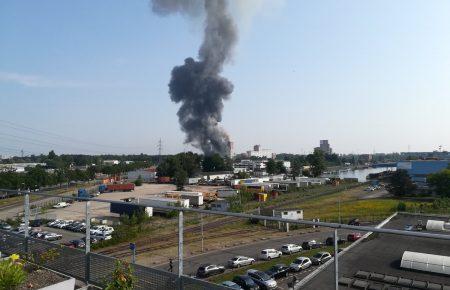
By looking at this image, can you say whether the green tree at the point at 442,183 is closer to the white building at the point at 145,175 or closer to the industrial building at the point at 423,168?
the industrial building at the point at 423,168

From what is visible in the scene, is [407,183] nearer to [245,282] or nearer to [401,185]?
[401,185]

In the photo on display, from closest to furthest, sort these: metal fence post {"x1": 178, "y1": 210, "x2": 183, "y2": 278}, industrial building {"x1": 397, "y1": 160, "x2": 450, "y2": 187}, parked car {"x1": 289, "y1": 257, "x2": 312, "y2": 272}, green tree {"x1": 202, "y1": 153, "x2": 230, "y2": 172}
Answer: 1. metal fence post {"x1": 178, "y1": 210, "x2": 183, "y2": 278}
2. parked car {"x1": 289, "y1": 257, "x2": 312, "y2": 272}
3. industrial building {"x1": 397, "y1": 160, "x2": 450, "y2": 187}
4. green tree {"x1": 202, "y1": 153, "x2": 230, "y2": 172}

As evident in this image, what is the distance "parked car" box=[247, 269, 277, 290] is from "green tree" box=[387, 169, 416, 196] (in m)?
49.1

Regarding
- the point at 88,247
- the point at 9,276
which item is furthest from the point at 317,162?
the point at 9,276

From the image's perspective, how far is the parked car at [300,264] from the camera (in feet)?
11.0

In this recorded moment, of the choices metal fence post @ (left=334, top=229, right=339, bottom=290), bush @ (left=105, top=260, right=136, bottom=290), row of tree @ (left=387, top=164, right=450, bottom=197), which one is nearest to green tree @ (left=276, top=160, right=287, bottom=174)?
row of tree @ (left=387, top=164, right=450, bottom=197)

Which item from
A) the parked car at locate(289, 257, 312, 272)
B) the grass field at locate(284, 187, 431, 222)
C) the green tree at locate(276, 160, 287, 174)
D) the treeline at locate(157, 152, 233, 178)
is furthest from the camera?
the green tree at locate(276, 160, 287, 174)

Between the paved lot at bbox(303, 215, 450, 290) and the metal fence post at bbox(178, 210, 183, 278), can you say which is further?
the metal fence post at bbox(178, 210, 183, 278)

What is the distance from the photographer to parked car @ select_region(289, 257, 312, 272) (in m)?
3.36

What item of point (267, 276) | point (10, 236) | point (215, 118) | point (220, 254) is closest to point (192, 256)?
point (220, 254)

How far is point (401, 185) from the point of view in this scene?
48.1 m

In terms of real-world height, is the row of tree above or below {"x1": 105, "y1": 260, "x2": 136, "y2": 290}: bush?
below

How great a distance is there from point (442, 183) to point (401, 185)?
14.7ft

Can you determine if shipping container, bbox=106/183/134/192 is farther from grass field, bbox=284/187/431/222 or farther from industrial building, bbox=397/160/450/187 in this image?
industrial building, bbox=397/160/450/187
